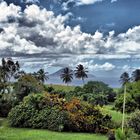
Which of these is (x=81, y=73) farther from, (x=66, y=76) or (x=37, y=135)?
(x=37, y=135)

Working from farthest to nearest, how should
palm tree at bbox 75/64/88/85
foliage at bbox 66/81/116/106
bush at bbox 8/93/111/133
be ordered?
palm tree at bbox 75/64/88/85 → foliage at bbox 66/81/116/106 → bush at bbox 8/93/111/133

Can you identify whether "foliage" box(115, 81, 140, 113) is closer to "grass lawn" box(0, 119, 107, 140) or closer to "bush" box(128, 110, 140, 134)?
"bush" box(128, 110, 140, 134)

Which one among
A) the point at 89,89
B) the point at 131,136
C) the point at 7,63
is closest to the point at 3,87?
the point at 89,89

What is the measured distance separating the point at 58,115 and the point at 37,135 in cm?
366

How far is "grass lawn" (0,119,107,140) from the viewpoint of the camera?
26781 mm

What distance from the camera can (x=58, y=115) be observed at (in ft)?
102

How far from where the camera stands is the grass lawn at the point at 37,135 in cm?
2678

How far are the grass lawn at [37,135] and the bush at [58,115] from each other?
4.17ft

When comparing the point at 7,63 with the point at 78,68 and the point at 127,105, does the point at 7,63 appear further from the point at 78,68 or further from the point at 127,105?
the point at 127,105

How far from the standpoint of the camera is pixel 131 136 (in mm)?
20578

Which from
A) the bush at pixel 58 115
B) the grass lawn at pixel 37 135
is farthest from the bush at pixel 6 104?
the grass lawn at pixel 37 135

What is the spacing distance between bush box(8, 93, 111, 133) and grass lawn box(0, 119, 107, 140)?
1272 millimetres

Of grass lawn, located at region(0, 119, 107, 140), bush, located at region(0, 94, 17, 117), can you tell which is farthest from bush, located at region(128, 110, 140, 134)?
bush, located at region(0, 94, 17, 117)

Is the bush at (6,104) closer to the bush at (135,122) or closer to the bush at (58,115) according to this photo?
the bush at (58,115)
